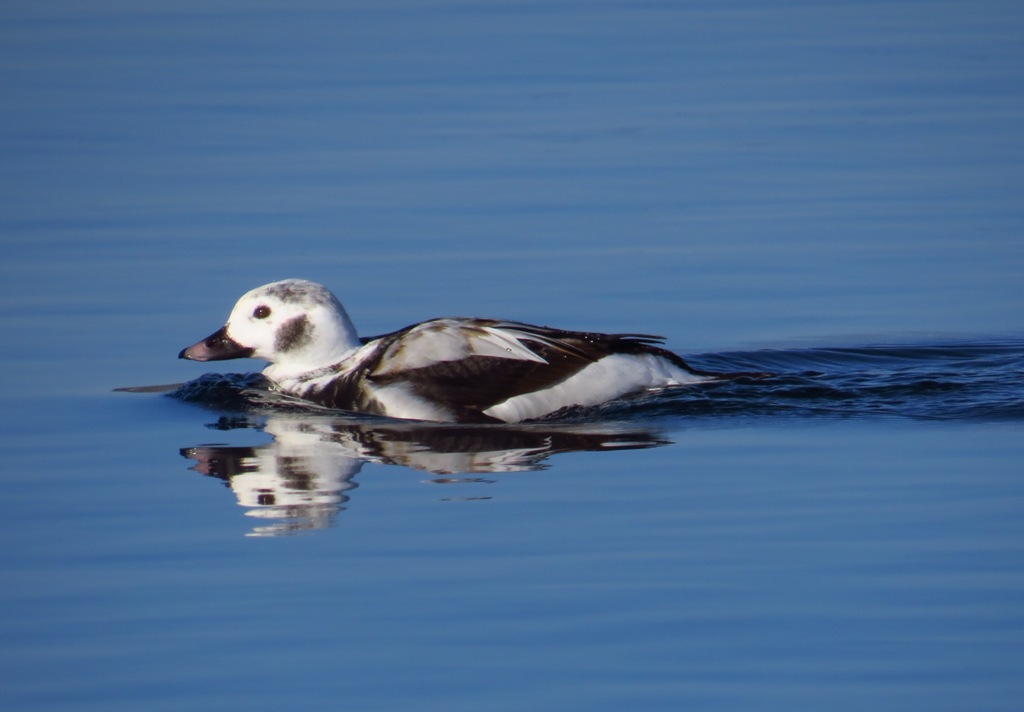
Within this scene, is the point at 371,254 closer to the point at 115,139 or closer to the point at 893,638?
the point at 115,139

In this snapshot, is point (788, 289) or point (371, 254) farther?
point (371, 254)

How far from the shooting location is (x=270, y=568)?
688cm

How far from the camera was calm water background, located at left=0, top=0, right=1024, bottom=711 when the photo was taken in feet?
19.5

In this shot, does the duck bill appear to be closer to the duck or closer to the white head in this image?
the white head

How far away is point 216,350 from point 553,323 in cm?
220

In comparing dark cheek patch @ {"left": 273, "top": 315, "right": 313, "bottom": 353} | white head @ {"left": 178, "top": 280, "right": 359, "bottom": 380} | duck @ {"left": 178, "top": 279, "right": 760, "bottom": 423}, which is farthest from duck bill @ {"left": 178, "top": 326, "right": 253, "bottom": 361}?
duck @ {"left": 178, "top": 279, "right": 760, "bottom": 423}

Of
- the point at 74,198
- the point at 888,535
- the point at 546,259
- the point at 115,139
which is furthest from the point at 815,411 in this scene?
the point at 115,139

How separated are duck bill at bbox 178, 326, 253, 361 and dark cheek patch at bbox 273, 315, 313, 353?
0.57 ft

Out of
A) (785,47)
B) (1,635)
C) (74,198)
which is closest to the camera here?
(1,635)

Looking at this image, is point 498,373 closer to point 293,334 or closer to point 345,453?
point 345,453

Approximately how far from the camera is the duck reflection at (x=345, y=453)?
7930 mm

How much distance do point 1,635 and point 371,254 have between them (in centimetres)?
703

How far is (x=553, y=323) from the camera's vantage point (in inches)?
446

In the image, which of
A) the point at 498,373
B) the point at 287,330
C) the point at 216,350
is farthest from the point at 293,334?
the point at 498,373
